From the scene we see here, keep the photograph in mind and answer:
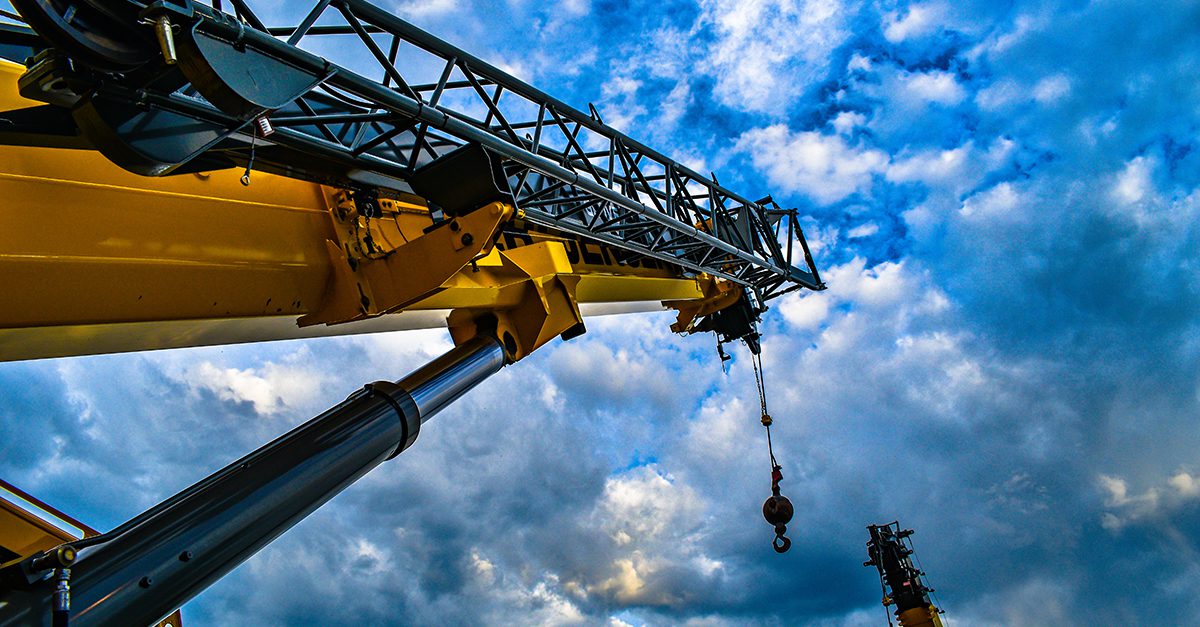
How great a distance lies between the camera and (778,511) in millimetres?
12297

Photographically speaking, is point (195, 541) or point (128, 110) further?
point (128, 110)

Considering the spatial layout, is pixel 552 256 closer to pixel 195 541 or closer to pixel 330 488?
pixel 330 488

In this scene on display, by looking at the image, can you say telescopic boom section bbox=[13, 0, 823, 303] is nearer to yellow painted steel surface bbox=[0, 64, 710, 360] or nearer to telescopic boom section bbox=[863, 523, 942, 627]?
yellow painted steel surface bbox=[0, 64, 710, 360]

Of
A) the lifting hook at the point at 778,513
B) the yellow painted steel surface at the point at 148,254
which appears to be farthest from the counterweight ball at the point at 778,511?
the yellow painted steel surface at the point at 148,254

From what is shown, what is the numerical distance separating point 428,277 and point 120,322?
6.21 ft

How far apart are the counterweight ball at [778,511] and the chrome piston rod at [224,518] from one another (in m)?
8.79

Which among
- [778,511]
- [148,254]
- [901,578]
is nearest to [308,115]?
[148,254]

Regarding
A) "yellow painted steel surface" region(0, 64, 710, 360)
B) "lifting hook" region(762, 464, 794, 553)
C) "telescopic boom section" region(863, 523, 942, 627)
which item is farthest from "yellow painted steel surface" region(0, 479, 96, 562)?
"telescopic boom section" region(863, 523, 942, 627)

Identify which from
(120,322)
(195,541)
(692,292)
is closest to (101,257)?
(120,322)

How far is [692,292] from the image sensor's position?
11672 millimetres

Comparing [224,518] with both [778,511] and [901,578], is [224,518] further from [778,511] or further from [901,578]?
[901,578]

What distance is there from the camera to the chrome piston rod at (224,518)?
9.60 ft

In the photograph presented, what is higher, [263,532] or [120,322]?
[120,322]

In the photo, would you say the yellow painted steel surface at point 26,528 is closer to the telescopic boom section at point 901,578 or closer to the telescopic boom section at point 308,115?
the telescopic boom section at point 308,115
